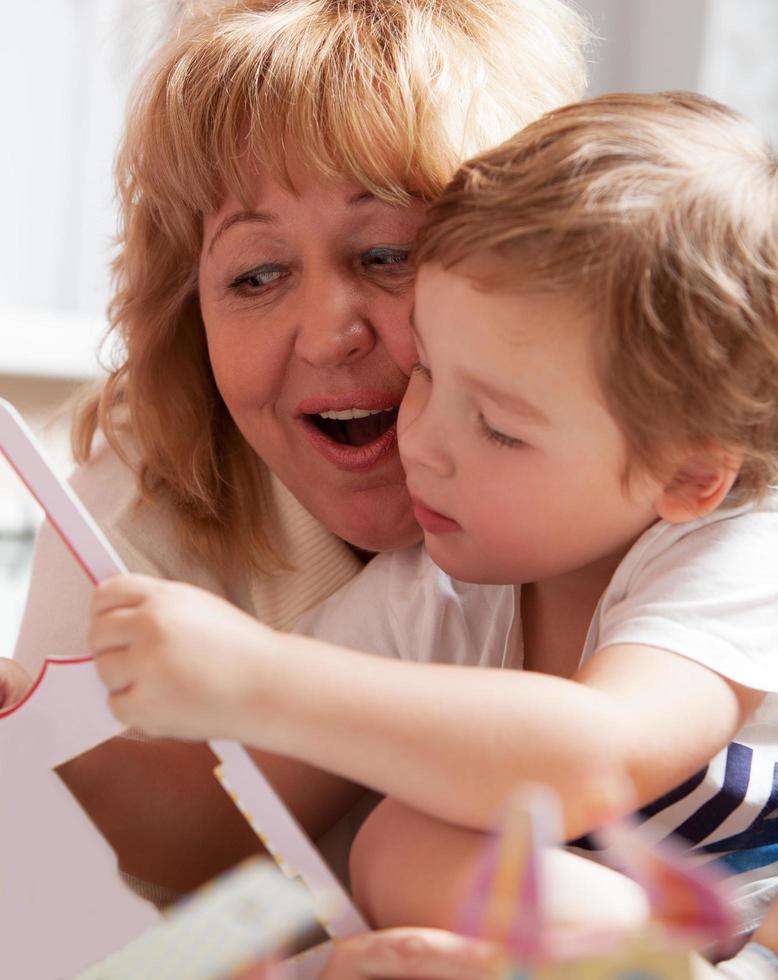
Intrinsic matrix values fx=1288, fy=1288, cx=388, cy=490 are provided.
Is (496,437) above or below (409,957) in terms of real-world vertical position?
above

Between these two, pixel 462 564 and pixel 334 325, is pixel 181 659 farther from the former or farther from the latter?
pixel 334 325

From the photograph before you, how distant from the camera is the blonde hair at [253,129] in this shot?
919 mm

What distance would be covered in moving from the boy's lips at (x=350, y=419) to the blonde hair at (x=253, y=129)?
0.45 ft

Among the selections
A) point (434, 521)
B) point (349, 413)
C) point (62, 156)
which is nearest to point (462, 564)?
point (434, 521)

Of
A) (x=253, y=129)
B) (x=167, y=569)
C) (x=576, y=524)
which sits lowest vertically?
(x=167, y=569)

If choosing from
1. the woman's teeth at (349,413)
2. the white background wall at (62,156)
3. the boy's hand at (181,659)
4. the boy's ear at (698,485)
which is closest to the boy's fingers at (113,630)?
the boy's hand at (181,659)

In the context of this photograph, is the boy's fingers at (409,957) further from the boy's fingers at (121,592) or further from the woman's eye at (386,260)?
the woman's eye at (386,260)

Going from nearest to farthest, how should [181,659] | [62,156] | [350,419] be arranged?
[181,659] < [350,419] < [62,156]

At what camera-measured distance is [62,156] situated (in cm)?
200

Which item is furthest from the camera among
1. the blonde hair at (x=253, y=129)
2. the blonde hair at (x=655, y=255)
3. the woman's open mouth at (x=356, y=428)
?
the woman's open mouth at (x=356, y=428)

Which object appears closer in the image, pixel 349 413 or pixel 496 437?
pixel 496 437

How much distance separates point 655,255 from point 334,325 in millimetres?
315

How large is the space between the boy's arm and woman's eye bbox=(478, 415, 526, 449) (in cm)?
15

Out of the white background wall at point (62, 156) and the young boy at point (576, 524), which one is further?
the white background wall at point (62, 156)
